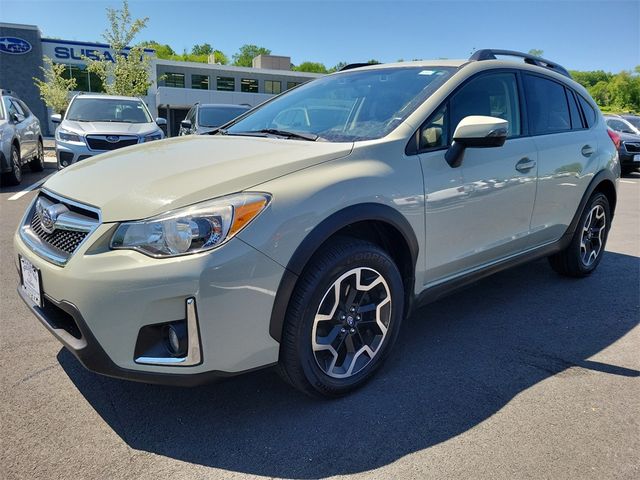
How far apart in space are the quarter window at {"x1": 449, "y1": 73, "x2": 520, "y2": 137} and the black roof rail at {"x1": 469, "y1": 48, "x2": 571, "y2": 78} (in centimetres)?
16

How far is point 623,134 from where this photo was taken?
14.5 m

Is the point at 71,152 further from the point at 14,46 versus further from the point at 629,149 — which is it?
the point at 14,46

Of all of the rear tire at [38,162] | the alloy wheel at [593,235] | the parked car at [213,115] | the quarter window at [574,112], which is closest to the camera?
the quarter window at [574,112]

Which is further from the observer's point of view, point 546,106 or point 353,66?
point 353,66

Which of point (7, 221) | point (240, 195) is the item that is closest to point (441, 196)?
point (240, 195)

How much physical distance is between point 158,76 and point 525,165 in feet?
152

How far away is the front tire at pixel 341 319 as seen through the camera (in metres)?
2.27

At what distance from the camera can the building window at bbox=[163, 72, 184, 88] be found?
45.4 m

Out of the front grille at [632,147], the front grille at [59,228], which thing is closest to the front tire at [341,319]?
the front grille at [59,228]

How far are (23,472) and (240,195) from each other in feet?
4.55

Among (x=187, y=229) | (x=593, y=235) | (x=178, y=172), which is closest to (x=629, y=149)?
(x=593, y=235)

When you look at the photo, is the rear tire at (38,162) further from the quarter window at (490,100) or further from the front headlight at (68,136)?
the quarter window at (490,100)

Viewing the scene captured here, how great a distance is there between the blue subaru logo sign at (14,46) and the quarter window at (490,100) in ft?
116

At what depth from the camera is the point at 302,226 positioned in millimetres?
2203
